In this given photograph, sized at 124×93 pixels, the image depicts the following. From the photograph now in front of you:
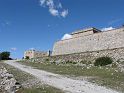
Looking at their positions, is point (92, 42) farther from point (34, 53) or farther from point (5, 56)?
point (34, 53)

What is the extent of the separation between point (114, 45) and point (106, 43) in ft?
6.33

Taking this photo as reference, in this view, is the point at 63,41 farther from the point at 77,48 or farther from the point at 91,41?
the point at 91,41

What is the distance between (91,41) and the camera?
55.8 m

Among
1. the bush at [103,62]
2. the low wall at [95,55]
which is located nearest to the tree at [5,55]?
the low wall at [95,55]

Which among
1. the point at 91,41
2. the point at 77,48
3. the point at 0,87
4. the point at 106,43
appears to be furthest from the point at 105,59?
the point at 0,87

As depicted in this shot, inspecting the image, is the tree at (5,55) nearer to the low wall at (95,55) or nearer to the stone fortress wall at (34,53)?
the stone fortress wall at (34,53)

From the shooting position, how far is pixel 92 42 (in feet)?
182

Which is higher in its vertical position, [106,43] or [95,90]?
[106,43]

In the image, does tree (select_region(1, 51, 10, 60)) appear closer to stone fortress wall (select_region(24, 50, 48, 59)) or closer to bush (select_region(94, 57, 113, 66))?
stone fortress wall (select_region(24, 50, 48, 59))

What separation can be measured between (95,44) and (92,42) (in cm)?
111

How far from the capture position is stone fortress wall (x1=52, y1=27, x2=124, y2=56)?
5006 centimetres

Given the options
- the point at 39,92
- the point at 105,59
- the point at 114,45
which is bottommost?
the point at 39,92

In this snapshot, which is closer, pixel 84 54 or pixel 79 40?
pixel 84 54

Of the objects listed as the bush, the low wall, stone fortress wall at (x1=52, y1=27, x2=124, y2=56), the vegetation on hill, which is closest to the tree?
A: the vegetation on hill
